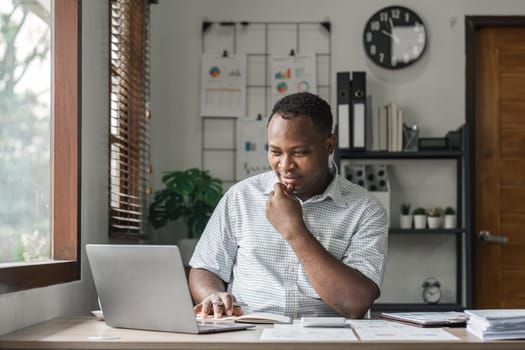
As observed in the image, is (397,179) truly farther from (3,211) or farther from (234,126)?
(3,211)

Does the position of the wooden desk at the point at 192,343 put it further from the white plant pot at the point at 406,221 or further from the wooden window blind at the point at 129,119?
the white plant pot at the point at 406,221

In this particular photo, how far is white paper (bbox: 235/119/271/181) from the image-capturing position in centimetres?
424

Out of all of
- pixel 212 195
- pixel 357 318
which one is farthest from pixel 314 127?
pixel 212 195

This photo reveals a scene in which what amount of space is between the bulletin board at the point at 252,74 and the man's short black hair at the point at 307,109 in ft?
6.03

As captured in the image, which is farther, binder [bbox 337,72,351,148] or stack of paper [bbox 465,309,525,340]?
binder [bbox 337,72,351,148]

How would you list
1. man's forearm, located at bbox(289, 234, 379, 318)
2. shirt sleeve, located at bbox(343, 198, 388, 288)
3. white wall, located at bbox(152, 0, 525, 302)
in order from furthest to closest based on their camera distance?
1. white wall, located at bbox(152, 0, 525, 302)
2. shirt sleeve, located at bbox(343, 198, 388, 288)
3. man's forearm, located at bbox(289, 234, 379, 318)

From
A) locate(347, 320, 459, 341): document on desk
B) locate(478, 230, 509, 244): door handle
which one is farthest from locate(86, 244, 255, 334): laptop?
locate(478, 230, 509, 244): door handle

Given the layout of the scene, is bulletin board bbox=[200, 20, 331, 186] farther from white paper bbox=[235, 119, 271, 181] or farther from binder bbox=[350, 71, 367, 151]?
binder bbox=[350, 71, 367, 151]

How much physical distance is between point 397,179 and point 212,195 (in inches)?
39.1

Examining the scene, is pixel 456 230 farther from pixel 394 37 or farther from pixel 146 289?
pixel 146 289

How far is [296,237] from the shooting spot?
7.15 feet

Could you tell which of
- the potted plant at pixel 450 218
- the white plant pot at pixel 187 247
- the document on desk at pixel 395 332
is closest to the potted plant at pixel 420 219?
the potted plant at pixel 450 218

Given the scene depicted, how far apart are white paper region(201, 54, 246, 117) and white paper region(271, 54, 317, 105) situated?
16 centimetres

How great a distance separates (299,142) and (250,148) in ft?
6.41
